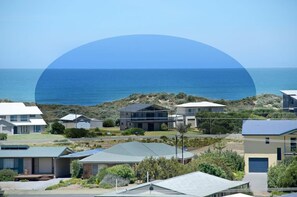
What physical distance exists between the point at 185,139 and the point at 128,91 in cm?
312

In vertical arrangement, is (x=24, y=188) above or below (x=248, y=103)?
below

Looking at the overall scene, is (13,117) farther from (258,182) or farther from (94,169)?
(258,182)

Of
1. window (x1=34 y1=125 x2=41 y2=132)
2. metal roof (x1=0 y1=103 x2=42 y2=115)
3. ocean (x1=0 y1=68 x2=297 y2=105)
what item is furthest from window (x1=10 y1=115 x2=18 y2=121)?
ocean (x1=0 y1=68 x2=297 y2=105)

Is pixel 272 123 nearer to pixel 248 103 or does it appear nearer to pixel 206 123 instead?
pixel 206 123

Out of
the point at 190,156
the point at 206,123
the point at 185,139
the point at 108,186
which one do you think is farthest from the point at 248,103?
the point at 108,186

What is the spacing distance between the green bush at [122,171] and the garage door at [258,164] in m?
2.37

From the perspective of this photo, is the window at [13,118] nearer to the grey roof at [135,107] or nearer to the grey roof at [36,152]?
the grey roof at [135,107]

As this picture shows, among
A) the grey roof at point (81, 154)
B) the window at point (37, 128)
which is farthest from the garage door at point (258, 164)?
the window at point (37, 128)

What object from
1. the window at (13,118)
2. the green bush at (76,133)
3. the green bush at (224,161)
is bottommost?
the green bush at (224,161)

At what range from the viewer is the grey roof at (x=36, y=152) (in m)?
19.5

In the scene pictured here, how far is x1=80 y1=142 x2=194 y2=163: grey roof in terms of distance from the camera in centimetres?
1854

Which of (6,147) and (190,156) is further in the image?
(6,147)

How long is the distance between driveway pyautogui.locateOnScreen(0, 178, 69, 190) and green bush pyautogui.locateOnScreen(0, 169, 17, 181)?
13.1 inches

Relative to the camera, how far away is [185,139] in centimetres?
2150
